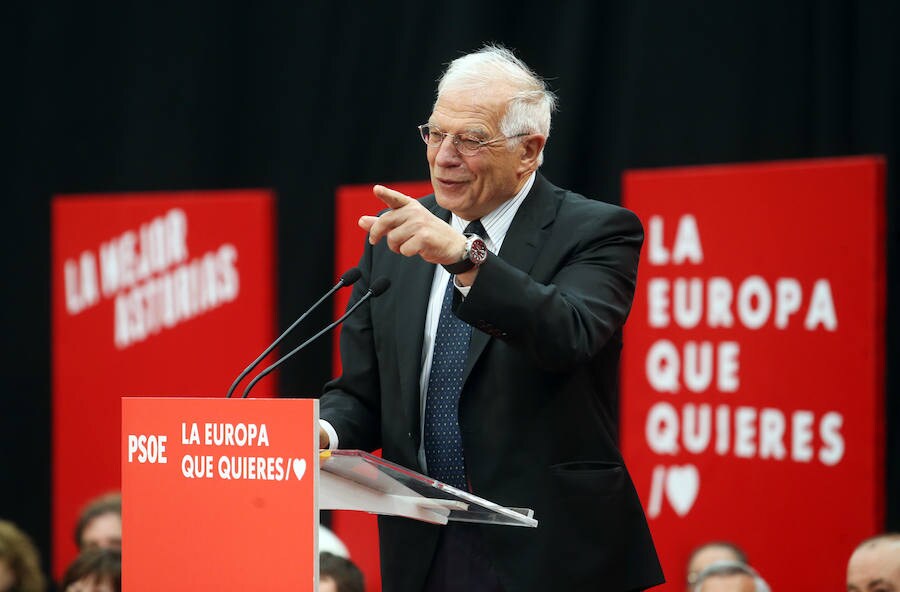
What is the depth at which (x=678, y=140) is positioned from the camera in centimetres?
464

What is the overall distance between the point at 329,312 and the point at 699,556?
6.73 feet

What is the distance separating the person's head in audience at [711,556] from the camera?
384cm

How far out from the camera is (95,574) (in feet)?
11.9

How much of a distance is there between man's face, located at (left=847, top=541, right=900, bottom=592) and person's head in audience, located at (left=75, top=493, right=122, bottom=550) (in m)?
2.23

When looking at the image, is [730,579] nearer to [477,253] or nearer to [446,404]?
[446,404]

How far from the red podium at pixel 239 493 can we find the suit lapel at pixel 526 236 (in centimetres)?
30

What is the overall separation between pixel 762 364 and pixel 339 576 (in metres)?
1.37

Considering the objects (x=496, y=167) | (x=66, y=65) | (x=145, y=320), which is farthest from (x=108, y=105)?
(x=496, y=167)

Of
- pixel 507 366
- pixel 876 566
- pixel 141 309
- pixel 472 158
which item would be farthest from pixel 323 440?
pixel 141 309

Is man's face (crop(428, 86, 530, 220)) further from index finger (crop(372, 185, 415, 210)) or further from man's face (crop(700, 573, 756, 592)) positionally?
man's face (crop(700, 573, 756, 592))

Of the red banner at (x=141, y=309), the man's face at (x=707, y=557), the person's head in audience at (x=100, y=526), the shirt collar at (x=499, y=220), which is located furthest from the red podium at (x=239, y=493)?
the red banner at (x=141, y=309)

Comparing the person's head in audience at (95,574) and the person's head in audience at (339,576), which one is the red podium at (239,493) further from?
the person's head in audience at (95,574)

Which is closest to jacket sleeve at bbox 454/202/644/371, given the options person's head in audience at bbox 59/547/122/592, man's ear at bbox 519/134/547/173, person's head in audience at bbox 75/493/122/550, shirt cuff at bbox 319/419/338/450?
man's ear at bbox 519/134/547/173

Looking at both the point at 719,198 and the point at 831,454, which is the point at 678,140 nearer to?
the point at 719,198
